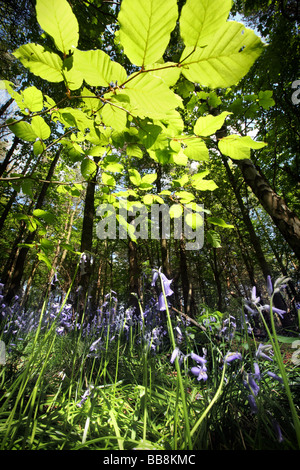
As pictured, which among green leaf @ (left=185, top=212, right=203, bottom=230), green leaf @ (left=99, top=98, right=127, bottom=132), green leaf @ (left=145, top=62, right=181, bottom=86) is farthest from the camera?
green leaf @ (left=185, top=212, right=203, bottom=230)

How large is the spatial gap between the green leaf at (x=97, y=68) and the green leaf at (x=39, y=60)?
169 millimetres

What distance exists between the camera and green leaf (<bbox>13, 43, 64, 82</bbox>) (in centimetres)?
61

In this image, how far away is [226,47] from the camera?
484 mm

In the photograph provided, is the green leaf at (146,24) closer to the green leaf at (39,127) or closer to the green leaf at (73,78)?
the green leaf at (73,78)

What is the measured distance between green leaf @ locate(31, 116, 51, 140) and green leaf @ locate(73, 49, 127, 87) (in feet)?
1.39

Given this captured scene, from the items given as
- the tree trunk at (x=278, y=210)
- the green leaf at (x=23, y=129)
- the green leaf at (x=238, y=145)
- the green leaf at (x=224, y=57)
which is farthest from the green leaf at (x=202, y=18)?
the tree trunk at (x=278, y=210)

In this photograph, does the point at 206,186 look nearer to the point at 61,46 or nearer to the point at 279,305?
the point at 61,46

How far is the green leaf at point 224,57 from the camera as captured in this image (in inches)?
18.7

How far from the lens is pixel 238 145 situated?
32.0 inches

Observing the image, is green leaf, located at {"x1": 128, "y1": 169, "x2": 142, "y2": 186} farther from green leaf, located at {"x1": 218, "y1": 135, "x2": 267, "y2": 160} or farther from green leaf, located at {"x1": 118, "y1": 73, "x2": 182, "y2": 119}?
green leaf, located at {"x1": 118, "y1": 73, "x2": 182, "y2": 119}

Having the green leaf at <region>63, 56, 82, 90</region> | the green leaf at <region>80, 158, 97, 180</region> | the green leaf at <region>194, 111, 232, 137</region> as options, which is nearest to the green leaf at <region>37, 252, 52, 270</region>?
the green leaf at <region>80, 158, 97, 180</region>

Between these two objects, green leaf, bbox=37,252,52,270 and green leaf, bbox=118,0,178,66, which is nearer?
green leaf, bbox=118,0,178,66

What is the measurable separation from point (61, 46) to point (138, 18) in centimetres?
25
